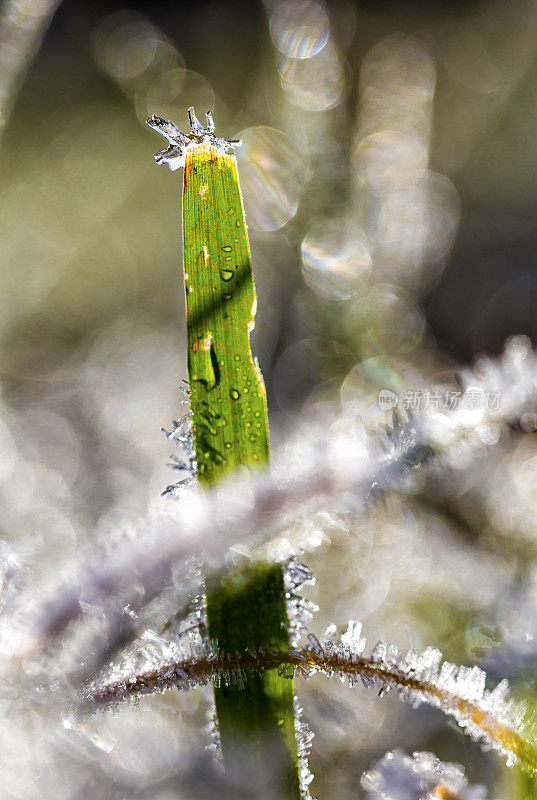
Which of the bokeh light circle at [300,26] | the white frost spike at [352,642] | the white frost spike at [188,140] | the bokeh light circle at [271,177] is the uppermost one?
the bokeh light circle at [300,26]

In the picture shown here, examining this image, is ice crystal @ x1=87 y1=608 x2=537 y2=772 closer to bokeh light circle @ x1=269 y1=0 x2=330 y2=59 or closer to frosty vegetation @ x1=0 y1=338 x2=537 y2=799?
frosty vegetation @ x1=0 y1=338 x2=537 y2=799

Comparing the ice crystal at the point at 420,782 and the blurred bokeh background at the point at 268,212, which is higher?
the blurred bokeh background at the point at 268,212

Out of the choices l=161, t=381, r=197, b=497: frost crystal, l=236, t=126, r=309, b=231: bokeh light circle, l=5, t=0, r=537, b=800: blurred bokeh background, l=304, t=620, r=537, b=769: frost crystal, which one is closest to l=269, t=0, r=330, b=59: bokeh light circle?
l=5, t=0, r=537, b=800: blurred bokeh background

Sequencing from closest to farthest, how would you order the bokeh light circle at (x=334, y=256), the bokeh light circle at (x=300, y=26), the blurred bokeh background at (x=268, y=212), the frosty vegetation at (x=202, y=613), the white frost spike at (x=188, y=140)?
the frosty vegetation at (x=202, y=613) < the white frost spike at (x=188, y=140) < the blurred bokeh background at (x=268, y=212) < the bokeh light circle at (x=334, y=256) < the bokeh light circle at (x=300, y=26)

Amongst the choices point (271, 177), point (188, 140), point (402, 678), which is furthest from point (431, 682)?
point (271, 177)

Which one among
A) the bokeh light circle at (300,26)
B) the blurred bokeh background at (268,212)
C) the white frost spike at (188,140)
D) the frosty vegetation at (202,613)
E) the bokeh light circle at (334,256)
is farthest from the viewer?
the bokeh light circle at (300,26)

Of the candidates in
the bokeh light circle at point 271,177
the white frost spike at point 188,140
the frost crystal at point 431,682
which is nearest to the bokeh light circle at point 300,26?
the bokeh light circle at point 271,177

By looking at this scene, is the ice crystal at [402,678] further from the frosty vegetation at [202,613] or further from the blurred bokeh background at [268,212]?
the blurred bokeh background at [268,212]

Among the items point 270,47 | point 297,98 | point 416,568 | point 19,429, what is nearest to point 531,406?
point 416,568
